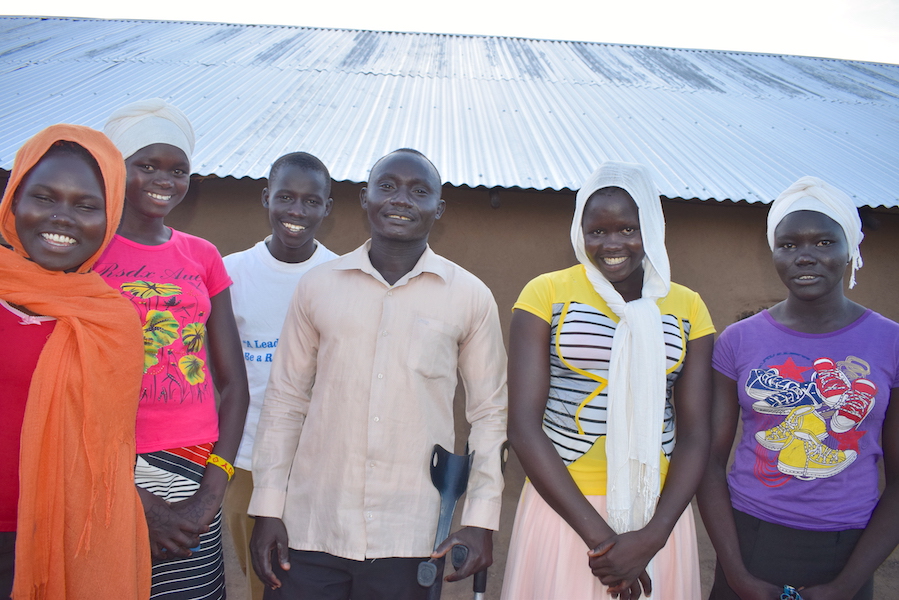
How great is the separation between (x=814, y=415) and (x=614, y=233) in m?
0.91

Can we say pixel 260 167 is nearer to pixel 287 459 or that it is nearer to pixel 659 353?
pixel 287 459

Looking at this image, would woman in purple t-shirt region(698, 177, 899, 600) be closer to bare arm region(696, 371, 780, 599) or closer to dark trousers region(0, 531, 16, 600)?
bare arm region(696, 371, 780, 599)

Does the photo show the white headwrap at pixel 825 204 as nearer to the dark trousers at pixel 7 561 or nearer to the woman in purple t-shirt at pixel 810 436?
the woman in purple t-shirt at pixel 810 436

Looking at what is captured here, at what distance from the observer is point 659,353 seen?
1.93 meters

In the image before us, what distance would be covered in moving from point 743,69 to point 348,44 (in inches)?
195

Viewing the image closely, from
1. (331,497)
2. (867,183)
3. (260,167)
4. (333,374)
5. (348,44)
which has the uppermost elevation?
(348,44)

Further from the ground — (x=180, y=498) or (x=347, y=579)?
(x=180, y=498)

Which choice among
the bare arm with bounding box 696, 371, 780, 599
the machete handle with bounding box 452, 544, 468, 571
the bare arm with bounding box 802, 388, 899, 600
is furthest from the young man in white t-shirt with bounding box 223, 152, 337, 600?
Answer: the bare arm with bounding box 802, 388, 899, 600

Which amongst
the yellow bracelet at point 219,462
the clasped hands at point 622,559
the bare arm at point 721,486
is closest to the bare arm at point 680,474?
the clasped hands at point 622,559

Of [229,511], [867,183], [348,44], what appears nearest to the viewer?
[229,511]

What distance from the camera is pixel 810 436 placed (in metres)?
2.02

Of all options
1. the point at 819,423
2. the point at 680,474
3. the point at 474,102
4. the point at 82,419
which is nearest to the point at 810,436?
the point at 819,423

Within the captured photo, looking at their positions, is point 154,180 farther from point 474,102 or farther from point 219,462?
point 474,102

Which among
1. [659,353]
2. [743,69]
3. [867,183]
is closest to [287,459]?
[659,353]
